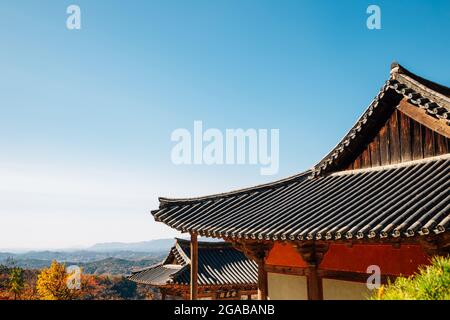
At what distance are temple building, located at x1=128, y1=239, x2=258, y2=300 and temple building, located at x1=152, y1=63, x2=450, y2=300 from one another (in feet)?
40.8

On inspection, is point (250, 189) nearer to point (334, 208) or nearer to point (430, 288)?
point (334, 208)

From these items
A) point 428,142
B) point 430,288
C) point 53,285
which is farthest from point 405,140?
point 53,285

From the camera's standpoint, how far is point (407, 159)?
310 inches

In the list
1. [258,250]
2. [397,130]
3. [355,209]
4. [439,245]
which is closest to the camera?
[439,245]

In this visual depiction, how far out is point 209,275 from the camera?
21844 millimetres

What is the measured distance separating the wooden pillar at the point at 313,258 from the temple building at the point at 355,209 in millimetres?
19

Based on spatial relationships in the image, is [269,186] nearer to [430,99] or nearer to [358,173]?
[358,173]

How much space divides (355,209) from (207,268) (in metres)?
17.5

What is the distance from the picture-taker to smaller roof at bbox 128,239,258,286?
834 inches

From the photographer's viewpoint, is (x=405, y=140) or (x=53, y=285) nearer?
(x=405, y=140)

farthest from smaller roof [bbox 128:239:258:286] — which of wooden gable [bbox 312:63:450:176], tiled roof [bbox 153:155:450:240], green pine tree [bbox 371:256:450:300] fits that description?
green pine tree [bbox 371:256:450:300]
